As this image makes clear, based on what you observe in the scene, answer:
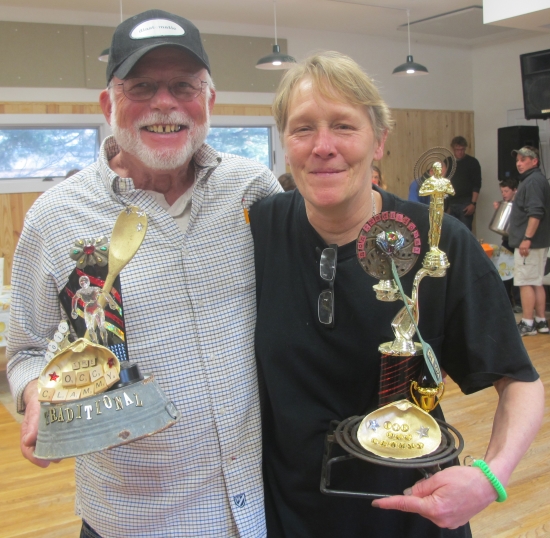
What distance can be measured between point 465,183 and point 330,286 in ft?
28.7

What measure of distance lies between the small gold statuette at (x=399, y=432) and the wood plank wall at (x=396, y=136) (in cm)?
630

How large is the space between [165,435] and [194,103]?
2.33ft

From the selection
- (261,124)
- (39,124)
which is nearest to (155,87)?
(39,124)

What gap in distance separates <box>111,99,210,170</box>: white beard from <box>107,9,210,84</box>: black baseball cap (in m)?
0.10

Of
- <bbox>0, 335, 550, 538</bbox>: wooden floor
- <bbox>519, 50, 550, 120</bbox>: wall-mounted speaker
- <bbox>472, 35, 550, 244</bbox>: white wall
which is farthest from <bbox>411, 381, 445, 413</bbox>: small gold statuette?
<bbox>472, 35, 550, 244</bbox>: white wall

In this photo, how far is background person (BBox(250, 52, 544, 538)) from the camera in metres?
1.20

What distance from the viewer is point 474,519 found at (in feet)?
9.54

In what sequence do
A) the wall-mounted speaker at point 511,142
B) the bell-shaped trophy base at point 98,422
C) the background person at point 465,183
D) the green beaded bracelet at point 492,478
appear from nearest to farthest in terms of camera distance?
the bell-shaped trophy base at point 98,422
the green beaded bracelet at point 492,478
the wall-mounted speaker at point 511,142
the background person at point 465,183

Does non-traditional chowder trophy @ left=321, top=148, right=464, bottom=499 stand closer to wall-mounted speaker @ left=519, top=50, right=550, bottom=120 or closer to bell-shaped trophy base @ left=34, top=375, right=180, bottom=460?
bell-shaped trophy base @ left=34, top=375, right=180, bottom=460

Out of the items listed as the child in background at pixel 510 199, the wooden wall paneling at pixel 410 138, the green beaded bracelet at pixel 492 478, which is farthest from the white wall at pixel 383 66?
the green beaded bracelet at pixel 492 478

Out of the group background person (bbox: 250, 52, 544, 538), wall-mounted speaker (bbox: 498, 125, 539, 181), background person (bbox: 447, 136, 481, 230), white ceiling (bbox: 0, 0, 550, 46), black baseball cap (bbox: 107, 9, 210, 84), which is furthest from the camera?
background person (bbox: 447, 136, 481, 230)

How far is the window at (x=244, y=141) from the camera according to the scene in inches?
318

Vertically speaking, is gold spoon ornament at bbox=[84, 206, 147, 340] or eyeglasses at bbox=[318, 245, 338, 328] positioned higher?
gold spoon ornament at bbox=[84, 206, 147, 340]

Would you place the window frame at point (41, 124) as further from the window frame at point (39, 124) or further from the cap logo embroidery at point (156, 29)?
the cap logo embroidery at point (156, 29)
